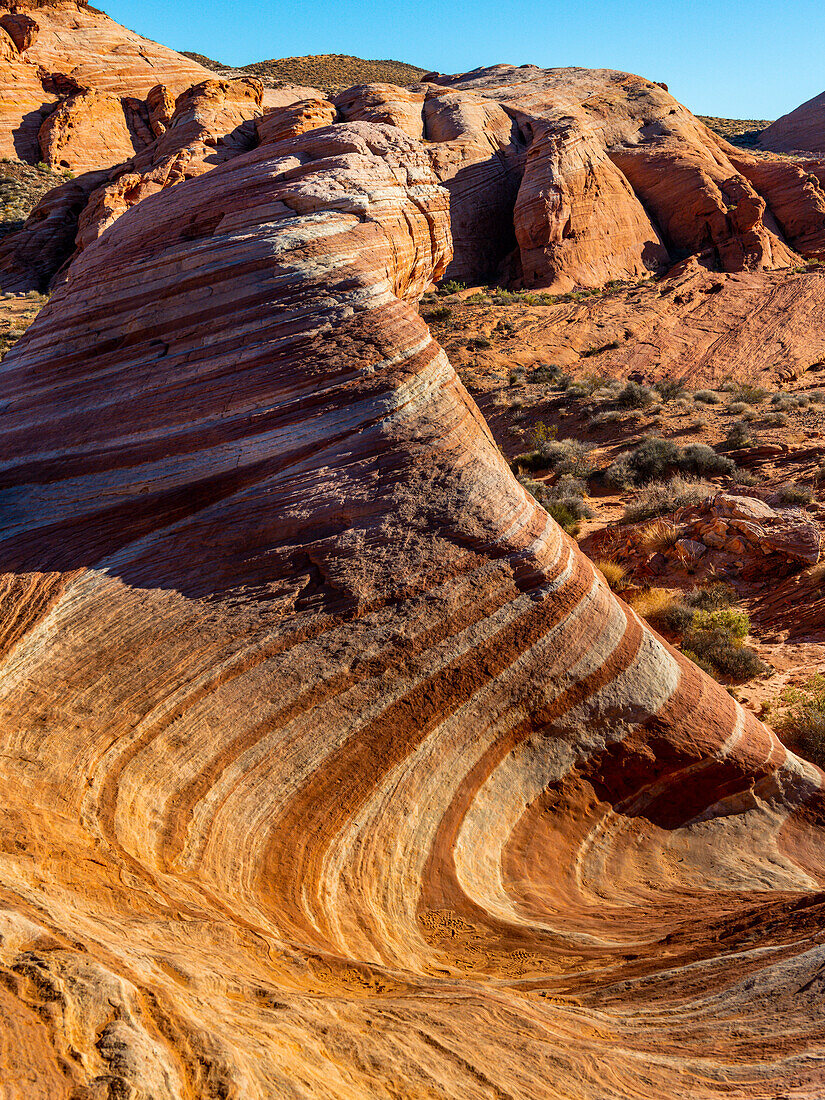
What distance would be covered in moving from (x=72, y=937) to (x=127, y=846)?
1.30 meters

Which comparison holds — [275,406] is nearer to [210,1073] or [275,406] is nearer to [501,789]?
[501,789]

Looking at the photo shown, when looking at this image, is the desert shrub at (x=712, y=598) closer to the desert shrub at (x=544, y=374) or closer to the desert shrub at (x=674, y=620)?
the desert shrub at (x=674, y=620)

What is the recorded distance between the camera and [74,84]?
3872 centimetres

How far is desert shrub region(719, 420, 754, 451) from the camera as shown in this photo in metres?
16.6

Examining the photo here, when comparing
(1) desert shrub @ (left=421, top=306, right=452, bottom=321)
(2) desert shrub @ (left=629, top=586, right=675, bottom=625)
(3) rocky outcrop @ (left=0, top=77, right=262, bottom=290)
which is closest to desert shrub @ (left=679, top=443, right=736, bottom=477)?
(2) desert shrub @ (left=629, top=586, right=675, bottom=625)

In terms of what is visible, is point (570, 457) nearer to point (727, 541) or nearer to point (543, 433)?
point (543, 433)

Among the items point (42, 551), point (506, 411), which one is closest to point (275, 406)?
point (42, 551)

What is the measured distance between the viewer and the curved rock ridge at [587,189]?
99.2 feet

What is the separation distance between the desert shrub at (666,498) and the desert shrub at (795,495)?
1.33 meters

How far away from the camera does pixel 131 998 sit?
7.09 ft

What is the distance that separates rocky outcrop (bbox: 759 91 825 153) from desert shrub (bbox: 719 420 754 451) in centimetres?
4941

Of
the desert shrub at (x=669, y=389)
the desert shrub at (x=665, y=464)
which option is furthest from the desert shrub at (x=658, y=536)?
the desert shrub at (x=669, y=389)

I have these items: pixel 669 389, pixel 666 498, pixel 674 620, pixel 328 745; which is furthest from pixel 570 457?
pixel 328 745

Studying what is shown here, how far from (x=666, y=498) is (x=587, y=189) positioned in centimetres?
2334
